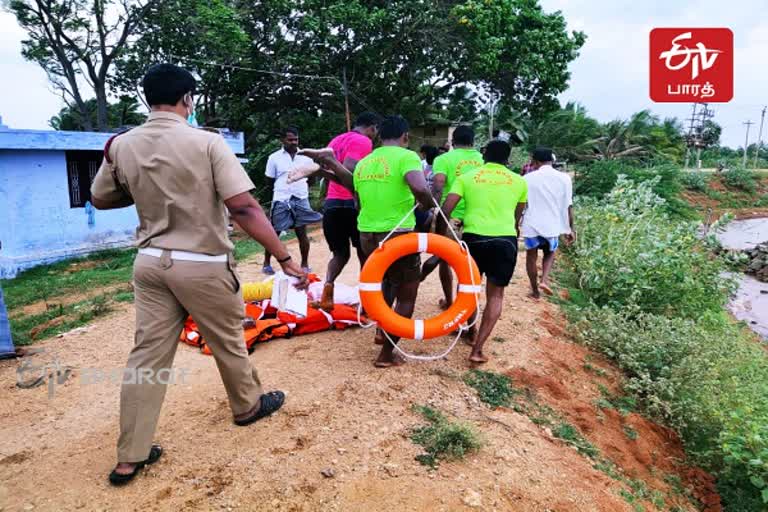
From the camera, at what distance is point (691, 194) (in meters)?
22.9

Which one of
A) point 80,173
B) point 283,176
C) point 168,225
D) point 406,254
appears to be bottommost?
point 406,254

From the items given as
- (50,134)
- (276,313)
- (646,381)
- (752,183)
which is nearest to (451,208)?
(276,313)

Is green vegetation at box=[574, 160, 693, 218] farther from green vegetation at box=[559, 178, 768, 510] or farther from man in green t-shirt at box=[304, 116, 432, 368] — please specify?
man in green t-shirt at box=[304, 116, 432, 368]

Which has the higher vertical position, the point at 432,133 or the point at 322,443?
the point at 432,133

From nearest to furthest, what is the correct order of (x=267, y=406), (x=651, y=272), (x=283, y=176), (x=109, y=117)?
(x=267, y=406) < (x=283, y=176) < (x=651, y=272) < (x=109, y=117)

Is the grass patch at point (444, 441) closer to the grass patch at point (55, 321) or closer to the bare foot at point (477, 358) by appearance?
the bare foot at point (477, 358)

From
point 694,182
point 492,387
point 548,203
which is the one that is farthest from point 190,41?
point 694,182

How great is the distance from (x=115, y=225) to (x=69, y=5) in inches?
237

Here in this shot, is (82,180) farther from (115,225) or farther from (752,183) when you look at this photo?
(752,183)

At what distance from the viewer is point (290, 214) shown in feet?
18.5

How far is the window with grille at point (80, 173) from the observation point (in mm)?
10203

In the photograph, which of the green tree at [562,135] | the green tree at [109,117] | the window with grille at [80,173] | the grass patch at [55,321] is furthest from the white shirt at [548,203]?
the green tree at [562,135]

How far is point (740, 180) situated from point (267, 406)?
2896 cm

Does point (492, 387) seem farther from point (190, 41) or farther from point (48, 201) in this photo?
point (190, 41)
